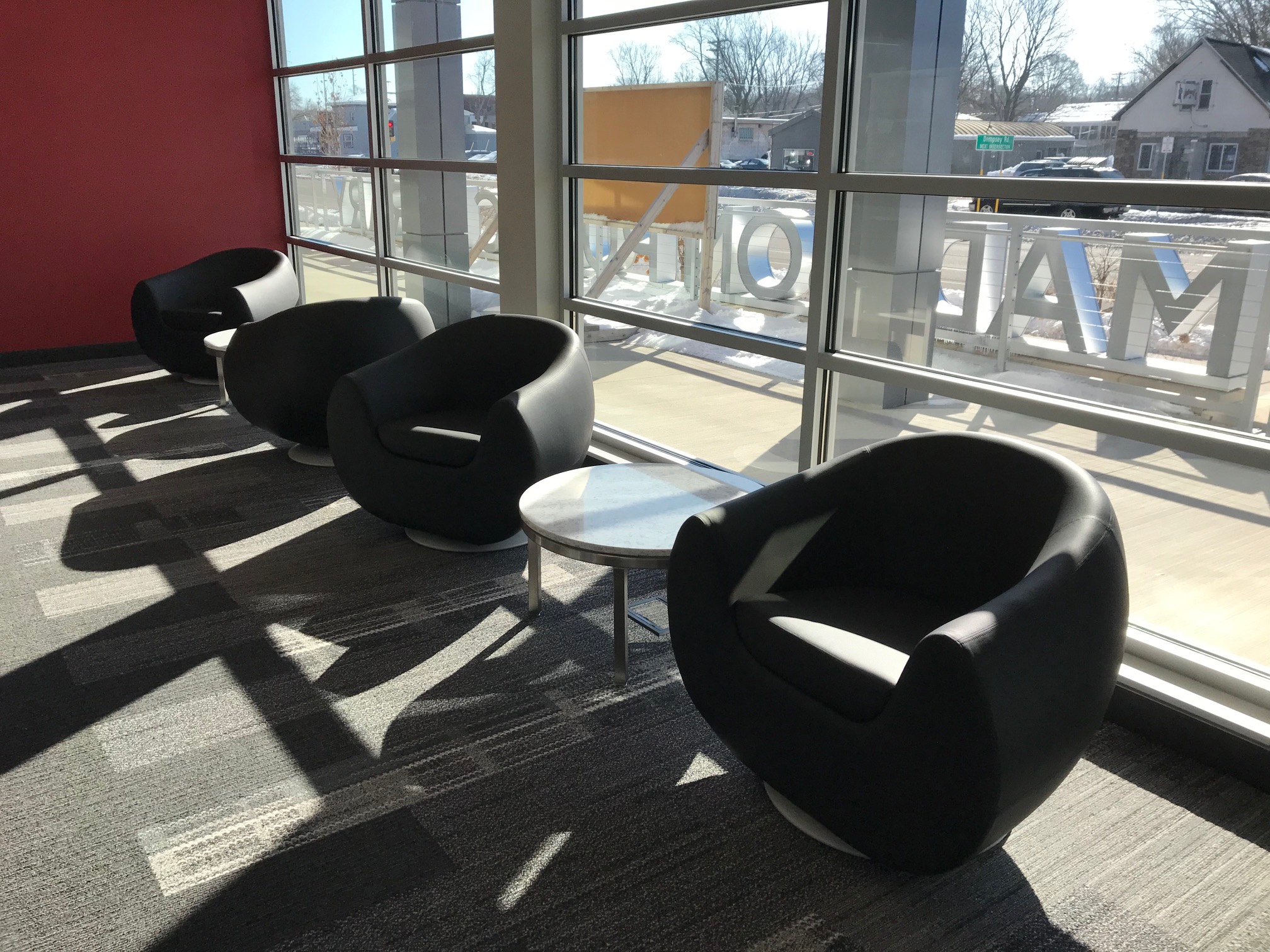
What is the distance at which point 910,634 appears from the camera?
7.66 feet

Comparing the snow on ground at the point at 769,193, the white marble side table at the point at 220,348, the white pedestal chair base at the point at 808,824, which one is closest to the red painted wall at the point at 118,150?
the white marble side table at the point at 220,348

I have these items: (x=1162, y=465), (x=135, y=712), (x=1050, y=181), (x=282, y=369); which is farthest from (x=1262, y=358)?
(x=282, y=369)

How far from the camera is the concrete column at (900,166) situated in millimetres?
3188

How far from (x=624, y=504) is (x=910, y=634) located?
1058mm

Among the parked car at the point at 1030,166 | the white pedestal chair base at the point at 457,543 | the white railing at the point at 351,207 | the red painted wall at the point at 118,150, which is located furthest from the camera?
the red painted wall at the point at 118,150

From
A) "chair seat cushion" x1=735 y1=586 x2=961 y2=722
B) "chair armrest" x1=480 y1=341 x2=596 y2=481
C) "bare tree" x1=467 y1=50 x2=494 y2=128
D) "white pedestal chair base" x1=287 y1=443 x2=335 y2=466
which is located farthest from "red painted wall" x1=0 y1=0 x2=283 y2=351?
"chair seat cushion" x1=735 y1=586 x2=961 y2=722

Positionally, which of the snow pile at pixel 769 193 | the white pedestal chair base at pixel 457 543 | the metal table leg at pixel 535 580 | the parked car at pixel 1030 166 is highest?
the parked car at pixel 1030 166

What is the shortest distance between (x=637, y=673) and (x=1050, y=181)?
5.89ft

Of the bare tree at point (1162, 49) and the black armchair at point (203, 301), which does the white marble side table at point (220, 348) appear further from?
the bare tree at point (1162, 49)

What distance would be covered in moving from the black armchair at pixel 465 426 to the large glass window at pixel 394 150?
1.39 meters

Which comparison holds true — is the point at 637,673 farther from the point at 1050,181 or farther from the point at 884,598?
the point at 1050,181

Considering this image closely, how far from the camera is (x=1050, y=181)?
2875 mm

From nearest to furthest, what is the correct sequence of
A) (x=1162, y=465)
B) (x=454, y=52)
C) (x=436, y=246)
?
1. (x=1162, y=465)
2. (x=454, y=52)
3. (x=436, y=246)

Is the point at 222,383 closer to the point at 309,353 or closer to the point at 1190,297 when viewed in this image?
the point at 309,353
